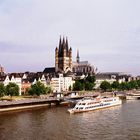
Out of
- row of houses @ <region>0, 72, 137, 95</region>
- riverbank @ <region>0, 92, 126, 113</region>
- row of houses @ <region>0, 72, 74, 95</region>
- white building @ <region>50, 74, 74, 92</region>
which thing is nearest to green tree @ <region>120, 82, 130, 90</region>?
row of houses @ <region>0, 72, 137, 95</region>

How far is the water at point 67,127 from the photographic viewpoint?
4794cm

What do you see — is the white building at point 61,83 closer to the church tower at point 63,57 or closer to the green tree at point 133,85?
the church tower at point 63,57

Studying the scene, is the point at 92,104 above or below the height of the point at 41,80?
below

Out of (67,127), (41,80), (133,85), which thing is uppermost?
(41,80)

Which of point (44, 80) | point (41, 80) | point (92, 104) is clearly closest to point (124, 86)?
point (44, 80)

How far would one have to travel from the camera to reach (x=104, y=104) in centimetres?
9119

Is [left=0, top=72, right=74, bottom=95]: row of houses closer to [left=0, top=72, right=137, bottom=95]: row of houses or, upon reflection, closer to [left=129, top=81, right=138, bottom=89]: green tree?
[left=0, top=72, right=137, bottom=95]: row of houses

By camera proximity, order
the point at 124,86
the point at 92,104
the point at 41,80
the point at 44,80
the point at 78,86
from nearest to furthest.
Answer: the point at 92,104
the point at 41,80
the point at 44,80
the point at 78,86
the point at 124,86

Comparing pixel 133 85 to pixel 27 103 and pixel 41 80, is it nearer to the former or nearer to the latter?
pixel 41 80

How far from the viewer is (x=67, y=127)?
184 feet

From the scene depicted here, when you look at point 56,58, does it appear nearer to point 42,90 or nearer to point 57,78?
point 57,78

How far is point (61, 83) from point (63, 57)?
31062 mm

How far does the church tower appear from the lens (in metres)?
185

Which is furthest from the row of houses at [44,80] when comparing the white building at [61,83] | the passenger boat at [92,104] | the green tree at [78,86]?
the passenger boat at [92,104]
